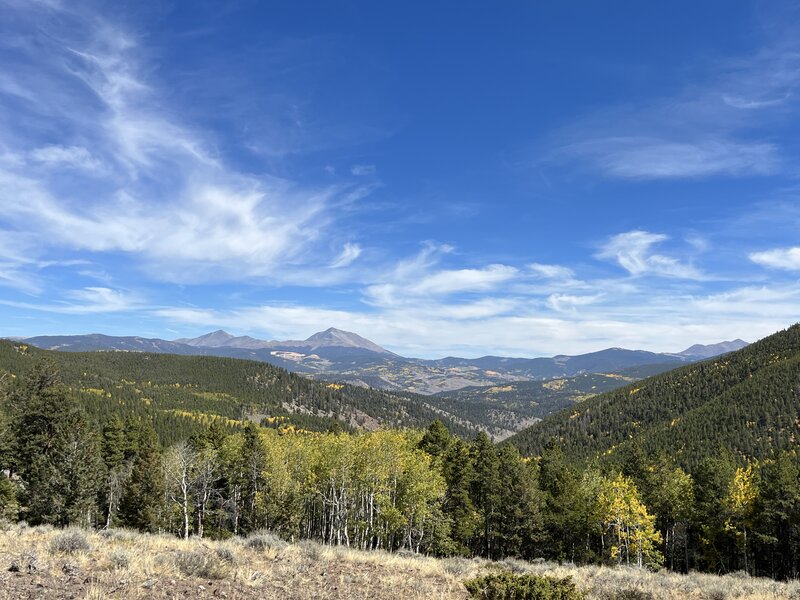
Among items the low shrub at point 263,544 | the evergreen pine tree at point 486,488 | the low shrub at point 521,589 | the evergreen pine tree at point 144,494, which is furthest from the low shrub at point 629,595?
the evergreen pine tree at point 144,494

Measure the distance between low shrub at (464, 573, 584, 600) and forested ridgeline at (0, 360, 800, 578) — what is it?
3139cm

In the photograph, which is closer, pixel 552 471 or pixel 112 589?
pixel 112 589

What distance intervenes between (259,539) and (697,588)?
1707 centimetres

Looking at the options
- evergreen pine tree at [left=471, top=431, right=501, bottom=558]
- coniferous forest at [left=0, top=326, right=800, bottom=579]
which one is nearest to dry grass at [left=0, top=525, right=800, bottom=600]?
coniferous forest at [left=0, top=326, right=800, bottom=579]

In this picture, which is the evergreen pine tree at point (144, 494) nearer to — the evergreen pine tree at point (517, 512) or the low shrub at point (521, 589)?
the evergreen pine tree at point (517, 512)

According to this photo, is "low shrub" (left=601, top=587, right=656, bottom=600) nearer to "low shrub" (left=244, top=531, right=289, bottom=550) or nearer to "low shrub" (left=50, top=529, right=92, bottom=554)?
"low shrub" (left=244, top=531, right=289, bottom=550)

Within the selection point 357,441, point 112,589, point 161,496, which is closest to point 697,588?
point 112,589

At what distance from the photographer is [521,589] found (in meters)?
11.3

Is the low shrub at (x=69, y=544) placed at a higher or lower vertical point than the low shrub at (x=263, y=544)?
higher

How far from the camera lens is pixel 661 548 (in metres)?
68.1

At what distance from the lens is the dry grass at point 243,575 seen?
11.0 m

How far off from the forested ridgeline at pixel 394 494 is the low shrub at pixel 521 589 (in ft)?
103

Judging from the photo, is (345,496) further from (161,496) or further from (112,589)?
(112,589)

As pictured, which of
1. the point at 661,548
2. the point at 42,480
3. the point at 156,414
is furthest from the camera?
the point at 156,414
